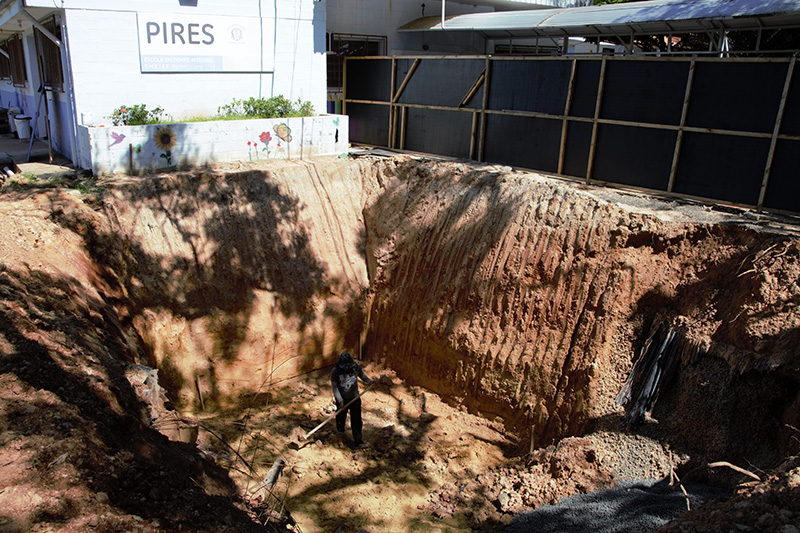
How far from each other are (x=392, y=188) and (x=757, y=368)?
24.0 ft

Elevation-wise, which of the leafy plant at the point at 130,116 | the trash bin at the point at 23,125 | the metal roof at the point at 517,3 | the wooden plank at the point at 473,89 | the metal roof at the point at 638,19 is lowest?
the trash bin at the point at 23,125

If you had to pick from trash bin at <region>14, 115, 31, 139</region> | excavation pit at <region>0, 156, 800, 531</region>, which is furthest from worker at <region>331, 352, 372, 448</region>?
trash bin at <region>14, 115, 31, 139</region>

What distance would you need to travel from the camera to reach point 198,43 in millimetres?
11992

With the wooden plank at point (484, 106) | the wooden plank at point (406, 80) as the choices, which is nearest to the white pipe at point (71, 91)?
the wooden plank at point (406, 80)

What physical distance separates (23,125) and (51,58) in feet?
11.0

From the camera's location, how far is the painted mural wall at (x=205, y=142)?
10.6 metres

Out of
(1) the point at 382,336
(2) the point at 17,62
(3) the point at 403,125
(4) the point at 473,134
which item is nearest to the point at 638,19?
(4) the point at 473,134

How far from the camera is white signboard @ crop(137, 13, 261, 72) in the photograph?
1138 centimetres

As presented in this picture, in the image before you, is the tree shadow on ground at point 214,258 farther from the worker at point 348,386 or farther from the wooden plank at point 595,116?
the wooden plank at point 595,116

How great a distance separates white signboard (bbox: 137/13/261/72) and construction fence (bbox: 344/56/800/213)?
321 cm

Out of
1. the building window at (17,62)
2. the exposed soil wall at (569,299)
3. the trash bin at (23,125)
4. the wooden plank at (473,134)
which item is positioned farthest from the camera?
the building window at (17,62)

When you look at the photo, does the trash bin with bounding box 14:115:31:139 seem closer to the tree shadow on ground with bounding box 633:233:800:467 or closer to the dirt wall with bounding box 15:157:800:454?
the dirt wall with bounding box 15:157:800:454

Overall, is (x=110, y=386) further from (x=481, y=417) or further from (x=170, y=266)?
(x=481, y=417)

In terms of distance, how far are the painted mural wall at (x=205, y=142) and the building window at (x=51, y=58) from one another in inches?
71.9
